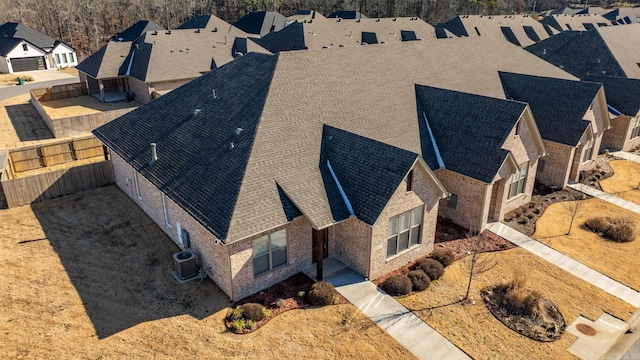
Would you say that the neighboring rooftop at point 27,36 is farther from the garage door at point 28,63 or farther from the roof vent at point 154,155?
the roof vent at point 154,155

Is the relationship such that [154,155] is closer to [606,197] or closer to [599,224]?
[599,224]

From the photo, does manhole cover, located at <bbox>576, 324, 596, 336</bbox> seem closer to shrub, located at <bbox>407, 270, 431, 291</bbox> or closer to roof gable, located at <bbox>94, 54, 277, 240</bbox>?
shrub, located at <bbox>407, 270, 431, 291</bbox>

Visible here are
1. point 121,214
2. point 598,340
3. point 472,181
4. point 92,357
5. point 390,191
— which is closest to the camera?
point 92,357

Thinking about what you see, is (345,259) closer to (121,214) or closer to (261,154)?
(261,154)

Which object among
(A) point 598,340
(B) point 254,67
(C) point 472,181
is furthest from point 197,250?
(A) point 598,340

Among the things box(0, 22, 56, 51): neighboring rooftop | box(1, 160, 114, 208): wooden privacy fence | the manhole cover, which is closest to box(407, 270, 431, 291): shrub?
the manhole cover

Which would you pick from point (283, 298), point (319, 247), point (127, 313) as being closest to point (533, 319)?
point (319, 247)
